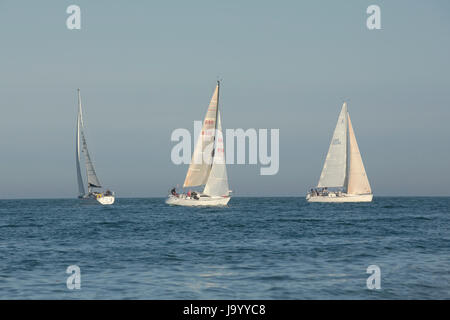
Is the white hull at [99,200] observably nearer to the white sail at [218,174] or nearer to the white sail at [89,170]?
the white sail at [89,170]

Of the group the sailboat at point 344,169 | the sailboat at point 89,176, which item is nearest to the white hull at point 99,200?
the sailboat at point 89,176

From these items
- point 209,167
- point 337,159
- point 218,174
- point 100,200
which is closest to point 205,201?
point 218,174

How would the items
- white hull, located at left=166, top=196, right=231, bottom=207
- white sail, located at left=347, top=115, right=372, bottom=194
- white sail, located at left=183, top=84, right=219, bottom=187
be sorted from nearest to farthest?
white sail, located at left=183, top=84, right=219, bottom=187
white hull, located at left=166, top=196, right=231, bottom=207
white sail, located at left=347, top=115, right=372, bottom=194

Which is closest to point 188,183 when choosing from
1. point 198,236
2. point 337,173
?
point 337,173

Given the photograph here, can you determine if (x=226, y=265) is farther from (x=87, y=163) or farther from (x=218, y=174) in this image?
(x=87, y=163)

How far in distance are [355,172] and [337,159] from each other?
3.67 m

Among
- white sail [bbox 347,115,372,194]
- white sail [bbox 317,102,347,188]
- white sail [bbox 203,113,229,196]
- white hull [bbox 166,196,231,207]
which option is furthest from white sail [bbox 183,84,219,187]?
white sail [bbox 347,115,372,194]

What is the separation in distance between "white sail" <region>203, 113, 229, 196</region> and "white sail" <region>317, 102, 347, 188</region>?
82.8 feet

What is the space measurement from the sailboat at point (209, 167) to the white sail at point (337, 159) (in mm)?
23986

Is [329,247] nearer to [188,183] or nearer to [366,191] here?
[188,183]

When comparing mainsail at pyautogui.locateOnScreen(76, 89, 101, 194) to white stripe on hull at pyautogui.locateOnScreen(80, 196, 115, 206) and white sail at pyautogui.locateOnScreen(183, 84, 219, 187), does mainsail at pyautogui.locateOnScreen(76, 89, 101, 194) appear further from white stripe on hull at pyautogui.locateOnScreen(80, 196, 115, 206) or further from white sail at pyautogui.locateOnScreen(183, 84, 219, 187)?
white sail at pyautogui.locateOnScreen(183, 84, 219, 187)

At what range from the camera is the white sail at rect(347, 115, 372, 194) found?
91125 mm

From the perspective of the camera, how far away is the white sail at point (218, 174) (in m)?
71.7
